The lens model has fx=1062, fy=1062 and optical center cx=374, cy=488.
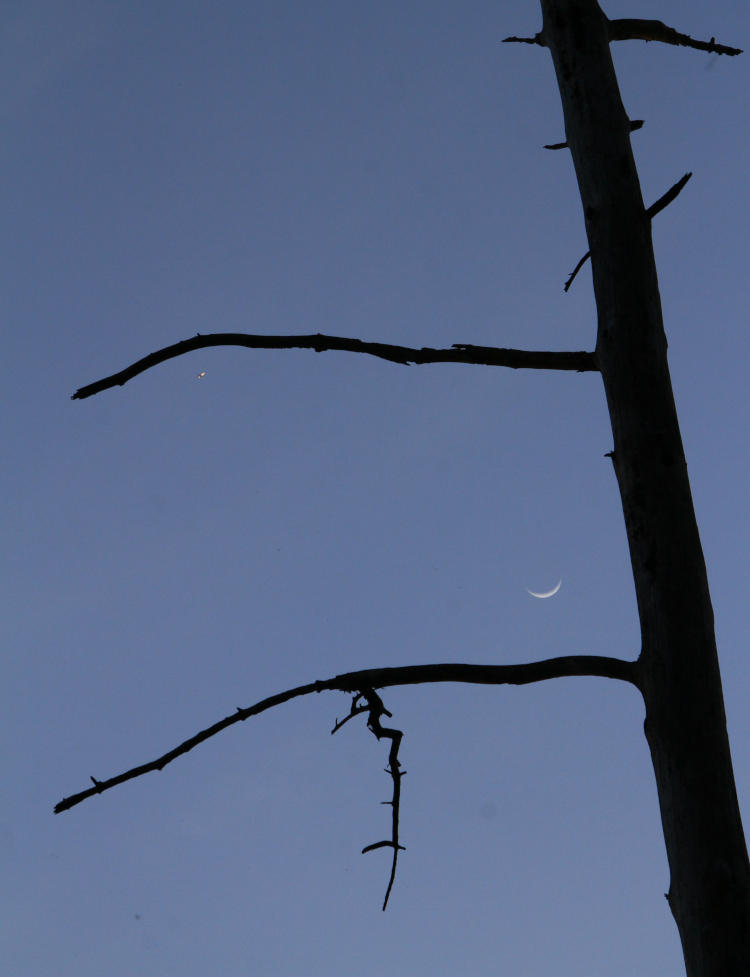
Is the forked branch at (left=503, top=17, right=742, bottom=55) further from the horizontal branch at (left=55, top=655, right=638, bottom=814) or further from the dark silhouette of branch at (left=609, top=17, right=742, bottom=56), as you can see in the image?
the horizontal branch at (left=55, top=655, right=638, bottom=814)

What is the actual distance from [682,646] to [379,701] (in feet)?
3.07

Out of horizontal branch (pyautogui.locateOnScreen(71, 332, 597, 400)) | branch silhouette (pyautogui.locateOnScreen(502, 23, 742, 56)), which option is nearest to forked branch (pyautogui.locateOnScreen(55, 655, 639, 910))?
horizontal branch (pyautogui.locateOnScreen(71, 332, 597, 400))

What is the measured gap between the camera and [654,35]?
14.2 ft

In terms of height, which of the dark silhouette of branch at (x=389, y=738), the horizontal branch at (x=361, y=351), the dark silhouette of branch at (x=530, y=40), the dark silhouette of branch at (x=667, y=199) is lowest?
the dark silhouette of branch at (x=389, y=738)

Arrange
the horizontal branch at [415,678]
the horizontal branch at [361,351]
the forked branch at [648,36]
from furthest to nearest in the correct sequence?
the forked branch at [648,36], the horizontal branch at [361,351], the horizontal branch at [415,678]

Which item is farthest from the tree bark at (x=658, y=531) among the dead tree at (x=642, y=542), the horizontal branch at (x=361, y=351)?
the horizontal branch at (x=361, y=351)

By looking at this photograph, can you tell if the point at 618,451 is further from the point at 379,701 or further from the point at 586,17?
the point at 586,17

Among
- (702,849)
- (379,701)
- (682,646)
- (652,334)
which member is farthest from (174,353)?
(702,849)

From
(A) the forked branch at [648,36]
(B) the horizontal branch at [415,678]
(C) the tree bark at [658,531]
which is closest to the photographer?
(C) the tree bark at [658,531]

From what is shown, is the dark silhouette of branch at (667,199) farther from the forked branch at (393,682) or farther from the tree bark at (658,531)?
the forked branch at (393,682)

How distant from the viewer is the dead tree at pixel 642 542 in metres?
2.82

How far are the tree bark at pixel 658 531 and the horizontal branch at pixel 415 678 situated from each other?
130 millimetres

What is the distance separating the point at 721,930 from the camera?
2.73 m

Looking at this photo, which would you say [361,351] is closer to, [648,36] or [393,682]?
[393,682]
